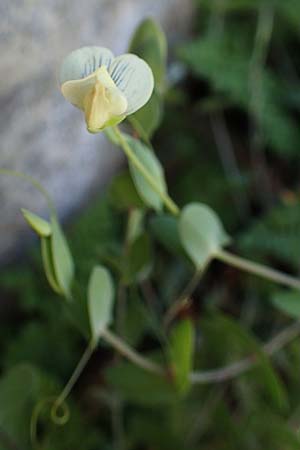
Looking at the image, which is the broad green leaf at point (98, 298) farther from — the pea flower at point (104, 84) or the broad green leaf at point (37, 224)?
the pea flower at point (104, 84)

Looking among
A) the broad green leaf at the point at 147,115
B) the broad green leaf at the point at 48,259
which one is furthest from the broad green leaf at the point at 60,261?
the broad green leaf at the point at 147,115

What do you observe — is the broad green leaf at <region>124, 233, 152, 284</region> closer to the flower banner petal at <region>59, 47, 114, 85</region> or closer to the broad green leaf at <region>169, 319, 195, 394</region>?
the broad green leaf at <region>169, 319, 195, 394</region>

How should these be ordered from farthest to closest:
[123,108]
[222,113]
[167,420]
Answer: [222,113] → [167,420] → [123,108]

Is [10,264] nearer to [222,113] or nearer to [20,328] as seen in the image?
[20,328]

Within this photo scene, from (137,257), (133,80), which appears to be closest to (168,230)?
(137,257)

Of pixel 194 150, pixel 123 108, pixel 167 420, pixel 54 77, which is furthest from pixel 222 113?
pixel 123 108

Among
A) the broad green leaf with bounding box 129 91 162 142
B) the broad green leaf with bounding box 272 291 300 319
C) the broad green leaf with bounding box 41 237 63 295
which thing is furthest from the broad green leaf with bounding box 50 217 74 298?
the broad green leaf with bounding box 272 291 300 319

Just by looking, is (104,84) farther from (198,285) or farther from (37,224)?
(198,285)
